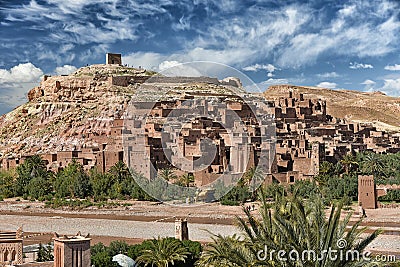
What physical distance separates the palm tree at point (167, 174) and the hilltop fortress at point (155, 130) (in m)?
0.57

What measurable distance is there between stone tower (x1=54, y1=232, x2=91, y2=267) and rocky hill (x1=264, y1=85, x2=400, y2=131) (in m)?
53.6

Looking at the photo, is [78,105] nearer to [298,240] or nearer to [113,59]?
[113,59]

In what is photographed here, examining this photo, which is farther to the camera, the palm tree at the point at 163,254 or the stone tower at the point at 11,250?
the palm tree at the point at 163,254

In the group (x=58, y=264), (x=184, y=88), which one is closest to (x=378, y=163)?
(x=184, y=88)

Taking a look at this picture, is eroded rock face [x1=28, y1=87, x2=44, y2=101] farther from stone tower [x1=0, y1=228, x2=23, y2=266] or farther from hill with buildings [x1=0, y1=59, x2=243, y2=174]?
stone tower [x1=0, y1=228, x2=23, y2=266]

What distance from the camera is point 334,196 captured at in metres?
27.7

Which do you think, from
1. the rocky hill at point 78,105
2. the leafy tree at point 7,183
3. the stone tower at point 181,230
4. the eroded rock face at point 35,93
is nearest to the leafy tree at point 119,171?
the rocky hill at point 78,105

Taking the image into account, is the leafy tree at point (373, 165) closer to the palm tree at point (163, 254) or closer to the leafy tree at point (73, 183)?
the leafy tree at point (73, 183)

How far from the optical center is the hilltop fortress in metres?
29.6

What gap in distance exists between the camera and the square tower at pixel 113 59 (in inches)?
2161

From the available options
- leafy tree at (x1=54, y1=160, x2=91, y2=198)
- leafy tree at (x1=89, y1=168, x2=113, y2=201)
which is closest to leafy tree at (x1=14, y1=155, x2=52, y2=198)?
leafy tree at (x1=54, y1=160, x2=91, y2=198)

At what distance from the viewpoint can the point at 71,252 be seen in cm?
881

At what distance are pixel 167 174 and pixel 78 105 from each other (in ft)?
59.3

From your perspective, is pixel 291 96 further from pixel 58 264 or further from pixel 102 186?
pixel 58 264
